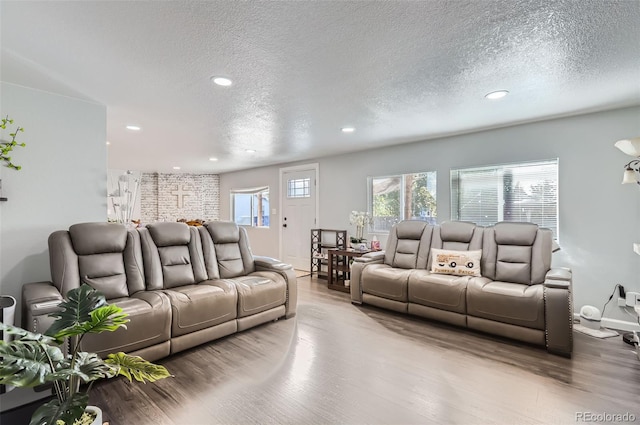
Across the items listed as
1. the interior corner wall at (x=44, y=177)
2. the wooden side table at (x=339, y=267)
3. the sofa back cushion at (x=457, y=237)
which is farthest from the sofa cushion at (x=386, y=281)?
the interior corner wall at (x=44, y=177)

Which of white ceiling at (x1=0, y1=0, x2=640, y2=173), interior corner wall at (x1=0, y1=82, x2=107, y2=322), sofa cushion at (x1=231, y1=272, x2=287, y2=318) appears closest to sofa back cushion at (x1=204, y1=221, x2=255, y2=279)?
sofa cushion at (x1=231, y1=272, x2=287, y2=318)

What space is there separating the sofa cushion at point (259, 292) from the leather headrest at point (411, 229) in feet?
5.94

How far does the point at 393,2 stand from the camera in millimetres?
1544

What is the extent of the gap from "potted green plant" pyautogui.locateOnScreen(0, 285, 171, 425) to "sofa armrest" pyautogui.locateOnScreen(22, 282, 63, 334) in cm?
70

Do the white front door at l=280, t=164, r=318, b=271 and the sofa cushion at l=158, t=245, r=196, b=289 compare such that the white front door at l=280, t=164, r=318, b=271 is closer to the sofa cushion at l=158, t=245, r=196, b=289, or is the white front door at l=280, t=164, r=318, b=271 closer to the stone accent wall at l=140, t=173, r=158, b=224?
the sofa cushion at l=158, t=245, r=196, b=289

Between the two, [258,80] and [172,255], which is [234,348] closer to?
[172,255]

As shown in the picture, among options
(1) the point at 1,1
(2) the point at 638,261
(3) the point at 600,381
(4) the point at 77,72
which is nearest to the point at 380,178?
(2) the point at 638,261

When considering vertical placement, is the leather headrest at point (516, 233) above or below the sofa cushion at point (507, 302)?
above

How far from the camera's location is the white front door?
20.0ft

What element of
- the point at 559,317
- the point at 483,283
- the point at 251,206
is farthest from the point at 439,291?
the point at 251,206

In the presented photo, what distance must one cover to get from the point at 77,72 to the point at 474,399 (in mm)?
3775

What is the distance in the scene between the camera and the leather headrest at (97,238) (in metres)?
2.59

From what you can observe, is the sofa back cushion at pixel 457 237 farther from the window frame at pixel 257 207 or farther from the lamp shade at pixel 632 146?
the window frame at pixel 257 207

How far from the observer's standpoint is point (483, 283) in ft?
10.1
